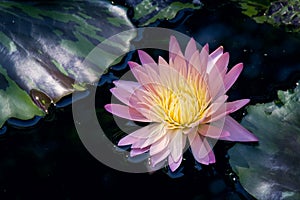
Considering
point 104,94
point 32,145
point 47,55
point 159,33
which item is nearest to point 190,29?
point 159,33

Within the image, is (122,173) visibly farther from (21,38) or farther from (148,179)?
(21,38)

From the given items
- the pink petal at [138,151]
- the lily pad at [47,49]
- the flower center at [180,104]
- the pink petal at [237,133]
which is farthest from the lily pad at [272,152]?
the lily pad at [47,49]

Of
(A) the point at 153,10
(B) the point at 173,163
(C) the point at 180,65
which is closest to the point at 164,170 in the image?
(B) the point at 173,163

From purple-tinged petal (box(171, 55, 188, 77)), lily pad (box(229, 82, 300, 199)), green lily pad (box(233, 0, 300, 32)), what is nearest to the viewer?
lily pad (box(229, 82, 300, 199))

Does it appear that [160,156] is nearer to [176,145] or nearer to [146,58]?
[176,145]

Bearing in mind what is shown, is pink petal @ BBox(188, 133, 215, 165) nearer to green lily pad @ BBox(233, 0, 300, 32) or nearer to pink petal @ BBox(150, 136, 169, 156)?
pink petal @ BBox(150, 136, 169, 156)

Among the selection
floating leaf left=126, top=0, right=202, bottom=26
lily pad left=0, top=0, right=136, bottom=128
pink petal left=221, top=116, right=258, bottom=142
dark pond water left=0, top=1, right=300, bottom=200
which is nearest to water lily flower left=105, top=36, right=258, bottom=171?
pink petal left=221, top=116, right=258, bottom=142

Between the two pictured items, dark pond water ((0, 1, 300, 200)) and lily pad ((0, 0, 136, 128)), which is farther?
lily pad ((0, 0, 136, 128))
